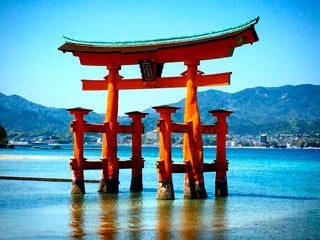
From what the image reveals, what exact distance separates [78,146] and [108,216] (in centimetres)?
619

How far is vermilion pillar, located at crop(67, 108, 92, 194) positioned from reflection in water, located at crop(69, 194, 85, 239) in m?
0.62

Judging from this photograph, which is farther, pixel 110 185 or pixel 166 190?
pixel 110 185

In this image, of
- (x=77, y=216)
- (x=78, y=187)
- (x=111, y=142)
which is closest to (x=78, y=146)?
(x=111, y=142)

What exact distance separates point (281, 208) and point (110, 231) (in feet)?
31.9

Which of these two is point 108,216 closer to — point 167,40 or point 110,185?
point 110,185

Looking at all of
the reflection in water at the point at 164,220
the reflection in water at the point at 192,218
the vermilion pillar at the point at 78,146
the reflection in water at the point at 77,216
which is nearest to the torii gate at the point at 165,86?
the vermilion pillar at the point at 78,146

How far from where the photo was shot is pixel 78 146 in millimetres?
24047

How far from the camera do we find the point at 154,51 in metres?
23.8

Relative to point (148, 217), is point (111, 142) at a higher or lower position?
higher

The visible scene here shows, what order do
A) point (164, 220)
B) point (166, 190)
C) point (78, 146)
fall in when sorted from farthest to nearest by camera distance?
point (78, 146) < point (166, 190) < point (164, 220)

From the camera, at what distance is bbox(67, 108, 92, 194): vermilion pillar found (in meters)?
23.7

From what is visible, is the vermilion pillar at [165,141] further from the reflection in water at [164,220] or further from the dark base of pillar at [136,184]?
the dark base of pillar at [136,184]

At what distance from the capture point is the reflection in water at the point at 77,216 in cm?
1541

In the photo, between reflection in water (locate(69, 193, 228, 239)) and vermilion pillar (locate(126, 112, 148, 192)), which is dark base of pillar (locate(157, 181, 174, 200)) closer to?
reflection in water (locate(69, 193, 228, 239))
